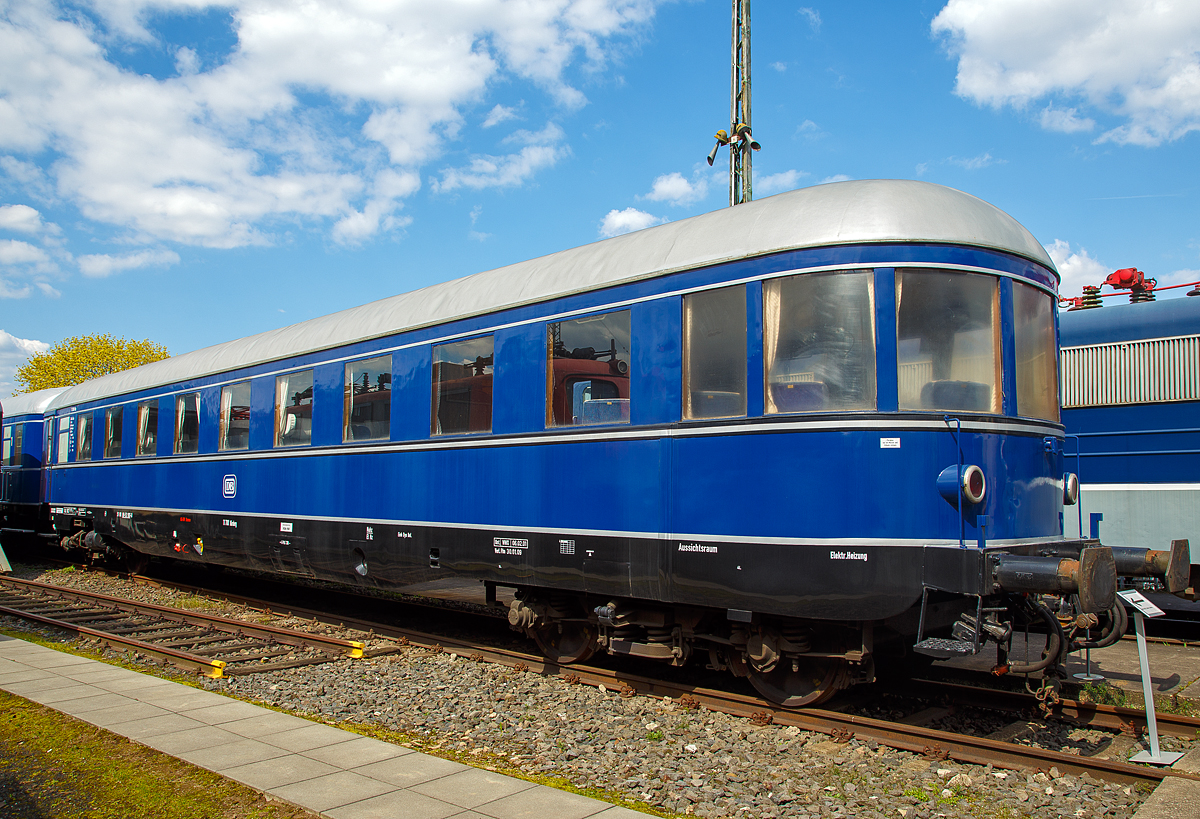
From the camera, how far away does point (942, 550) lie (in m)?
5.39

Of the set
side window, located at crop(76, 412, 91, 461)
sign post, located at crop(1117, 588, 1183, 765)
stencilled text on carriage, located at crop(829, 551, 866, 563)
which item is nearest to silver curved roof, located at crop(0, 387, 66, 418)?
side window, located at crop(76, 412, 91, 461)

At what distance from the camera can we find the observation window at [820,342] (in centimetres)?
573

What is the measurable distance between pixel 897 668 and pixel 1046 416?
2797 millimetres

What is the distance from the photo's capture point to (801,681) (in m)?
6.41

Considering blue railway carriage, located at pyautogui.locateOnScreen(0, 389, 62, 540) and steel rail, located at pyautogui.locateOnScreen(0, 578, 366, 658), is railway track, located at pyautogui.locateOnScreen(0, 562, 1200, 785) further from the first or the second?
blue railway carriage, located at pyautogui.locateOnScreen(0, 389, 62, 540)

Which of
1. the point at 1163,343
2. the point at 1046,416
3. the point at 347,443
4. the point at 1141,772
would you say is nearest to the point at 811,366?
the point at 1046,416

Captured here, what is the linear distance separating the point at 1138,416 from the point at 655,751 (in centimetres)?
774

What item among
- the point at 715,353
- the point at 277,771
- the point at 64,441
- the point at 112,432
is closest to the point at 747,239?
the point at 715,353

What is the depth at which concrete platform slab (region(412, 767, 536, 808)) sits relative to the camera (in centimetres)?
469

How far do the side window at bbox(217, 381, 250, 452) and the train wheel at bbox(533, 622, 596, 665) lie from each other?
19.2 feet

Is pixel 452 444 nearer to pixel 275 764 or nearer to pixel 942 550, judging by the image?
pixel 275 764

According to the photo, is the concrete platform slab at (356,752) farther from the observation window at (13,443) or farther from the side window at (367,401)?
the observation window at (13,443)

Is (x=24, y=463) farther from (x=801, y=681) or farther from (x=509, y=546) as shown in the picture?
(x=801, y=681)

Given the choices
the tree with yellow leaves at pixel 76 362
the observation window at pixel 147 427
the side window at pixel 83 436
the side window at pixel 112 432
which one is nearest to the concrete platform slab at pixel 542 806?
the observation window at pixel 147 427
